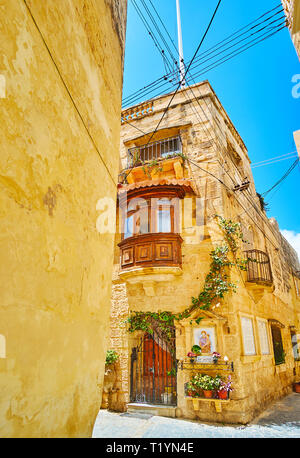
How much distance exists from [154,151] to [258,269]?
21.8 feet

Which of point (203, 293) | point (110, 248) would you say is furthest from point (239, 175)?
point (110, 248)

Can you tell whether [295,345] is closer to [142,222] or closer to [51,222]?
[142,222]

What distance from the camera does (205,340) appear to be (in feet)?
26.6

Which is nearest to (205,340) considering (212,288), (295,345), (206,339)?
(206,339)

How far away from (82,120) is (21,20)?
32.4 inches

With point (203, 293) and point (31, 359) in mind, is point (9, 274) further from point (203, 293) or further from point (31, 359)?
point (203, 293)

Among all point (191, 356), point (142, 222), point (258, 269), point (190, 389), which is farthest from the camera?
point (258, 269)

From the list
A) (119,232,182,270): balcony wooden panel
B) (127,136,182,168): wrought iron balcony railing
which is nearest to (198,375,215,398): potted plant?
(119,232,182,270): balcony wooden panel

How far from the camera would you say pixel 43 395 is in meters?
1.56

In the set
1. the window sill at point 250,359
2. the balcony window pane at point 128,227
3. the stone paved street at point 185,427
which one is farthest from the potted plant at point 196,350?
the balcony window pane at point 128,227

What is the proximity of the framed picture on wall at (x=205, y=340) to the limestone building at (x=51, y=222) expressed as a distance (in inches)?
245

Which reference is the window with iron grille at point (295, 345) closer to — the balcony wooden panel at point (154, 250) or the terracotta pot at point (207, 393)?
the terracotta pot at point (207, 393)

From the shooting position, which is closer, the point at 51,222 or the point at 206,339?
the point at 51,222

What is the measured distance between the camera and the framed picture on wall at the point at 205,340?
25.9 ft
